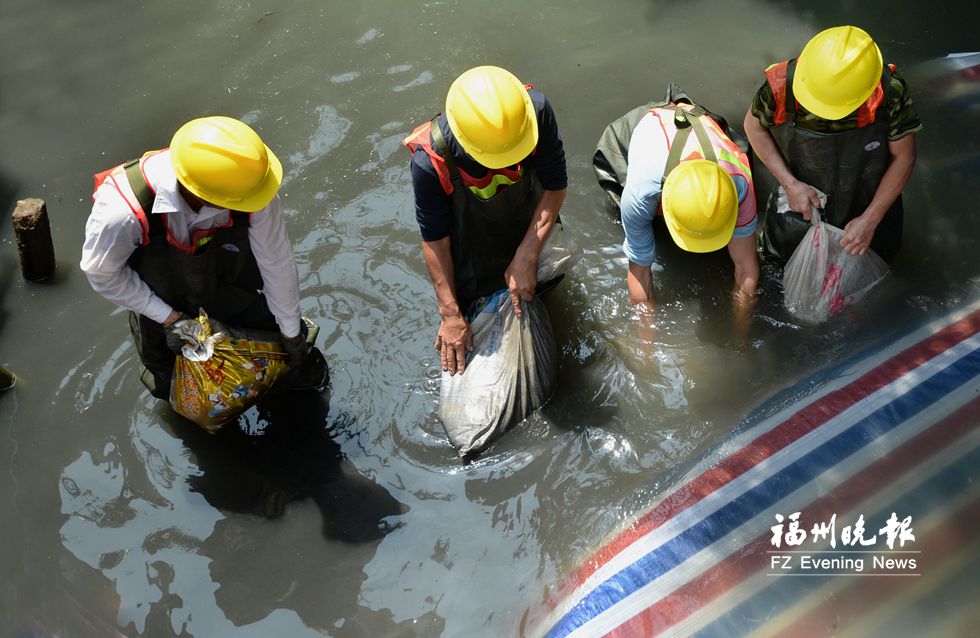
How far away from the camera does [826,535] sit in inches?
120

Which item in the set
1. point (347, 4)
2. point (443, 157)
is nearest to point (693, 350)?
point (443, 157)

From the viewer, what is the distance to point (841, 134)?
135 inches

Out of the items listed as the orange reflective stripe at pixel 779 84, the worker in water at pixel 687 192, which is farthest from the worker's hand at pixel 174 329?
the orange reflective stripe at pixel 779 84

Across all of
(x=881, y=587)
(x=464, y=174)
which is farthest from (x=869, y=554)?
(x=464, y=174)

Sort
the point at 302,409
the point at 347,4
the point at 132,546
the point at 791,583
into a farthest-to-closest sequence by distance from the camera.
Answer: the point at 347,4
the point at 302,409
the point at 132,546
the point at 791,583

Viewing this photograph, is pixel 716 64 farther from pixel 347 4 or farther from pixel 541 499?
pixel 541 499

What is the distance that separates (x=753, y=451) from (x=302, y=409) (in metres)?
1.84

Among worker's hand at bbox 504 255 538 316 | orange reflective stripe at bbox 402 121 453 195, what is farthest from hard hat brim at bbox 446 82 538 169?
worker's hand at bbox 504 255 538 316

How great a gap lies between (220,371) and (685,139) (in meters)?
1.96

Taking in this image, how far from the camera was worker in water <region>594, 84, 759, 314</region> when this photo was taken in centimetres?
312

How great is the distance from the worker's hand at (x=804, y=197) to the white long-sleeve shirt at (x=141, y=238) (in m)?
2.05

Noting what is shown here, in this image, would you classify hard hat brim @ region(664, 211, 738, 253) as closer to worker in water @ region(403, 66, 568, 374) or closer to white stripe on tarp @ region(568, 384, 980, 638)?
worker in water @ region(403, 66, 568, 374)

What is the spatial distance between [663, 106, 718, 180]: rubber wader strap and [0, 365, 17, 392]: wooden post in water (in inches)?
111

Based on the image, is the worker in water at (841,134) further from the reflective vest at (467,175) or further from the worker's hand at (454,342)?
the worker's hand at (454,342)
